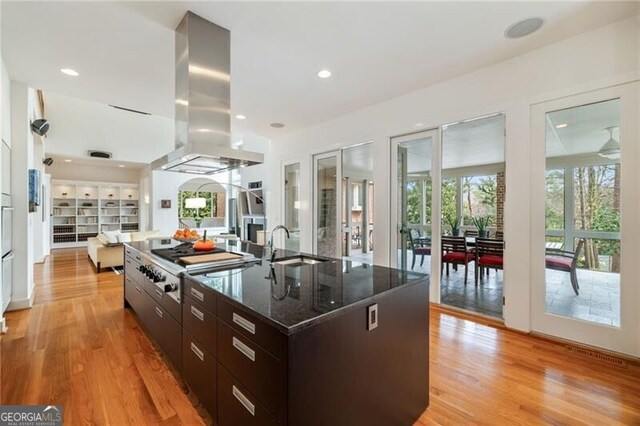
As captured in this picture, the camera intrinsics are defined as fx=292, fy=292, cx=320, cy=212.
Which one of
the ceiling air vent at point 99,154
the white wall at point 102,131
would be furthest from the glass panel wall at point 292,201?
the ceiling air vent at point 99,154

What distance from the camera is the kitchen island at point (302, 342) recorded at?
42.8 inches

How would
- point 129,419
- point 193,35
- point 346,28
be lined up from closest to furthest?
point 129,419, point 193,35, point 346,28

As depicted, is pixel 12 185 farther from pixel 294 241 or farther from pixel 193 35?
pixel 294 241

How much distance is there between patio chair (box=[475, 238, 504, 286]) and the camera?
4.15 m

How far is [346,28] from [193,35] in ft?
4.04

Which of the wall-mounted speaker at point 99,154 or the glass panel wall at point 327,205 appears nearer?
the glass panel wall at point 327,205

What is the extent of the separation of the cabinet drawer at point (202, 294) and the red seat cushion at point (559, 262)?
9.74 feet

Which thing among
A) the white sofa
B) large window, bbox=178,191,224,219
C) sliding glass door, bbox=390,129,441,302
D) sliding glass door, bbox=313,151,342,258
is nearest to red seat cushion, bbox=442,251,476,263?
sliding glass door, bbox=390,129,441,302

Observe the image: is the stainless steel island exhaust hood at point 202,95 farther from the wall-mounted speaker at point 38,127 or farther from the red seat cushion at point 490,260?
the red seat cushion at point 490,260

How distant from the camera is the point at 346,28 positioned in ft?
→ 8.03

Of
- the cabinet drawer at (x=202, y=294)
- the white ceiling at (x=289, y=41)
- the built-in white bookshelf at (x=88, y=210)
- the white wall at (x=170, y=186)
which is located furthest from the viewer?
the built-in white bookshelf at (x=88, y=210)

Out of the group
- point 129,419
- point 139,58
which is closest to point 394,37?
point 139,58

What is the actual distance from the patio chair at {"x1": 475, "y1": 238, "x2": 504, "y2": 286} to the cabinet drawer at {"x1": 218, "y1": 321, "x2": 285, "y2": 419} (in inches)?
157

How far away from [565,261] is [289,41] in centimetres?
322
